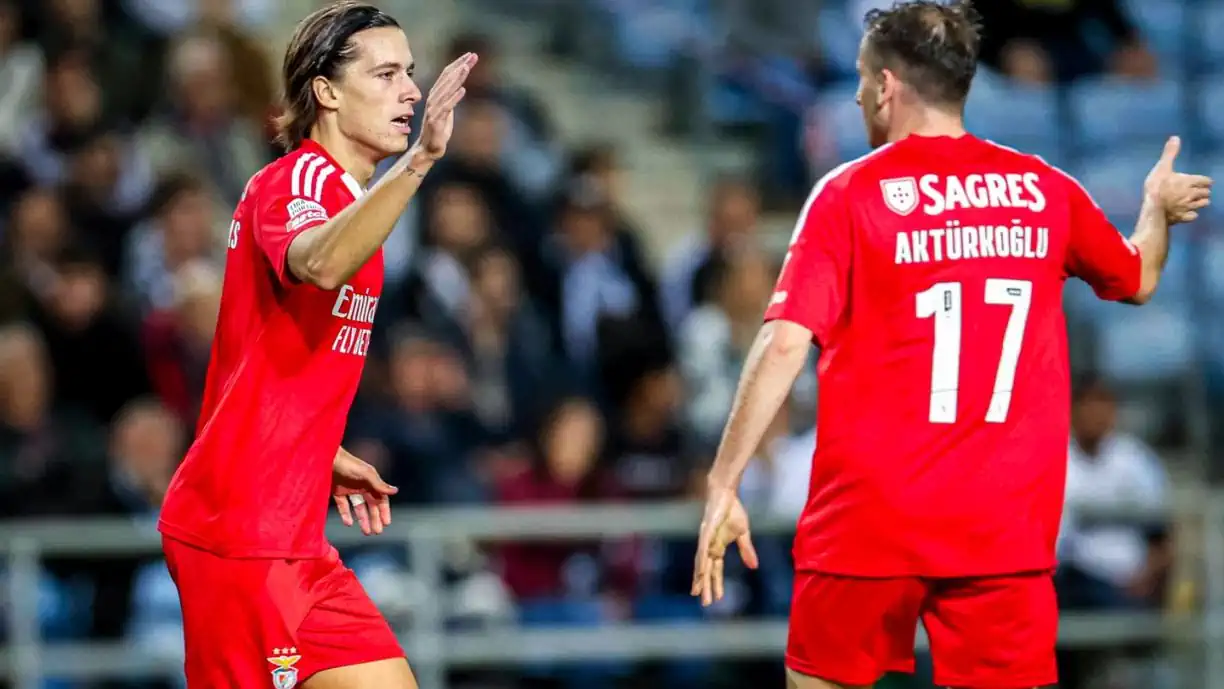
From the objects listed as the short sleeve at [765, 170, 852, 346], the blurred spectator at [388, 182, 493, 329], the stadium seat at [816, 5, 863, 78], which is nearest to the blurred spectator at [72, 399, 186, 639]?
the blurred spectator at [388, 182, 493, 329]

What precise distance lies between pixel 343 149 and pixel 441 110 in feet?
2.07

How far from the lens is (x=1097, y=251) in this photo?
4582mm

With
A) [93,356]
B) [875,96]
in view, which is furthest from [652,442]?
[875,96]

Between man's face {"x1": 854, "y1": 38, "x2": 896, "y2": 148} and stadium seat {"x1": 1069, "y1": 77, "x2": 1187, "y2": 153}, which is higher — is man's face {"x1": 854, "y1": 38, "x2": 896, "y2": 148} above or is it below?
below

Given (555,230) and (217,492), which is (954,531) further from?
(555,230)

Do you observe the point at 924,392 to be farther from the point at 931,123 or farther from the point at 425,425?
the point at 425,425

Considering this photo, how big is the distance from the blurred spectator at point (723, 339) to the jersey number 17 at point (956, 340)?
4.37 meters

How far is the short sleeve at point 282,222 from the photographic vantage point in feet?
12.5

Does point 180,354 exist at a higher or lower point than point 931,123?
lower

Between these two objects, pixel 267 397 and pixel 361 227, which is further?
pixel 267 397

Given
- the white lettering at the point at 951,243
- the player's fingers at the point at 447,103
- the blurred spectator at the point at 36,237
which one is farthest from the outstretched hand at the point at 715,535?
the blurred spectator at the point at 36,237

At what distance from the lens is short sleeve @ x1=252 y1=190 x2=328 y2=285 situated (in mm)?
3805

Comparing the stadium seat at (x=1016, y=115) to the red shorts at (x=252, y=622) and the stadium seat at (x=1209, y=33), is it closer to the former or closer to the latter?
the stadium seat at (x=1209, y=33)

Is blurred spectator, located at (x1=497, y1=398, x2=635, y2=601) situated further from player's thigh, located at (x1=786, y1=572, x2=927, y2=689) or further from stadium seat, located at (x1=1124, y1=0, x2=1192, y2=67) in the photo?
stadium seat, located at (x1=1124, y1=0, x2=1192, y2=67)
